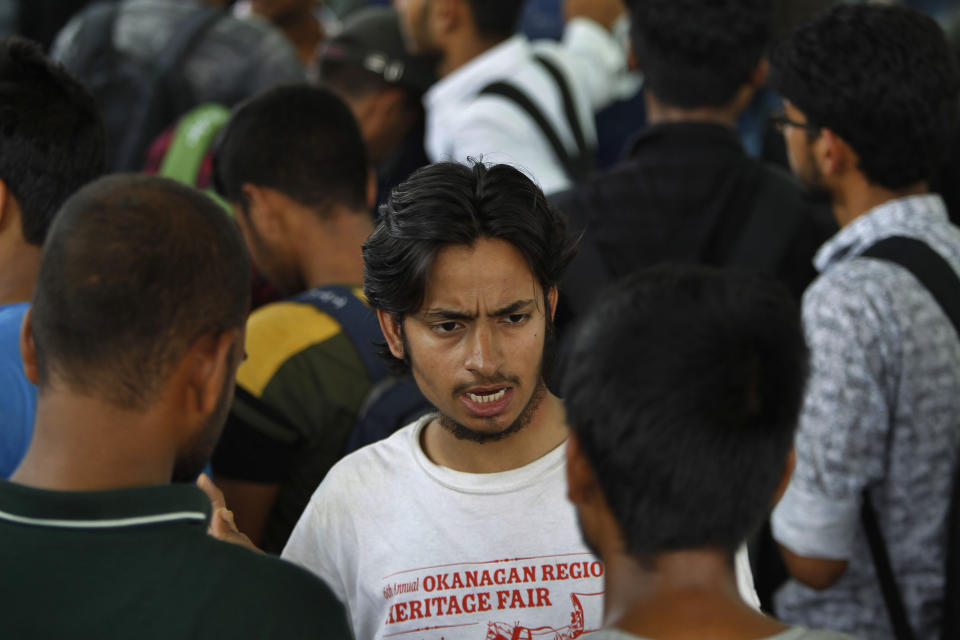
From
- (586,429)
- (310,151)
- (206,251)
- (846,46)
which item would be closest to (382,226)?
(206,251)

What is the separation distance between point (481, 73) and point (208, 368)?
276 centimetres

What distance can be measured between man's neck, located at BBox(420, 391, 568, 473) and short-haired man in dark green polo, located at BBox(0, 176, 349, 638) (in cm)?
47

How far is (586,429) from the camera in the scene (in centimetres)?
137

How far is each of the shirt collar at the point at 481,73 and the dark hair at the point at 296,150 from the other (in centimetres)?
110

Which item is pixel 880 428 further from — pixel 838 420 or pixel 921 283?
pixel 921 283

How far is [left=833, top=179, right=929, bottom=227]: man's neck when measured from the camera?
8.85 feet

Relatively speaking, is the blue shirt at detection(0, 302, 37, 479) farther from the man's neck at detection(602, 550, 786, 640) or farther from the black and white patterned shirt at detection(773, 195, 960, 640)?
the black and white patterned shirt at detection(773, 195, 960, 640)

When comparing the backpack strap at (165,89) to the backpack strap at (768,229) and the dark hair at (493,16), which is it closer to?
the dark hair at (493,16)

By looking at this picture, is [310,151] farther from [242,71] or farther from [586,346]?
[586,346]

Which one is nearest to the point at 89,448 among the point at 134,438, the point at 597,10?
the point at 134,438

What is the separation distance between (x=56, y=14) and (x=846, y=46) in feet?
13.6

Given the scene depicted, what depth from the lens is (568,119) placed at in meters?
3.92

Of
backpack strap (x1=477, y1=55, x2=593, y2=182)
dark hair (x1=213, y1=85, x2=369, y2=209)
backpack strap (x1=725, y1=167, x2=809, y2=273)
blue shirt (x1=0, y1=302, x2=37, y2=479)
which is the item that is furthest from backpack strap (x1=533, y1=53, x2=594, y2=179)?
blue shirt (x1=0, y1=302, x2=37, y2=479)

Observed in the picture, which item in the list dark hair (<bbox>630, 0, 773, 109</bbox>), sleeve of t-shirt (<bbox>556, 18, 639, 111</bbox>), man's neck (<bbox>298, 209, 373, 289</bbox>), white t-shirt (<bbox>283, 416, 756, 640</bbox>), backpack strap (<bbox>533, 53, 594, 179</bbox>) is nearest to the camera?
white t-shirt (<bbox>283, 416, 756, 640</bbox>)
